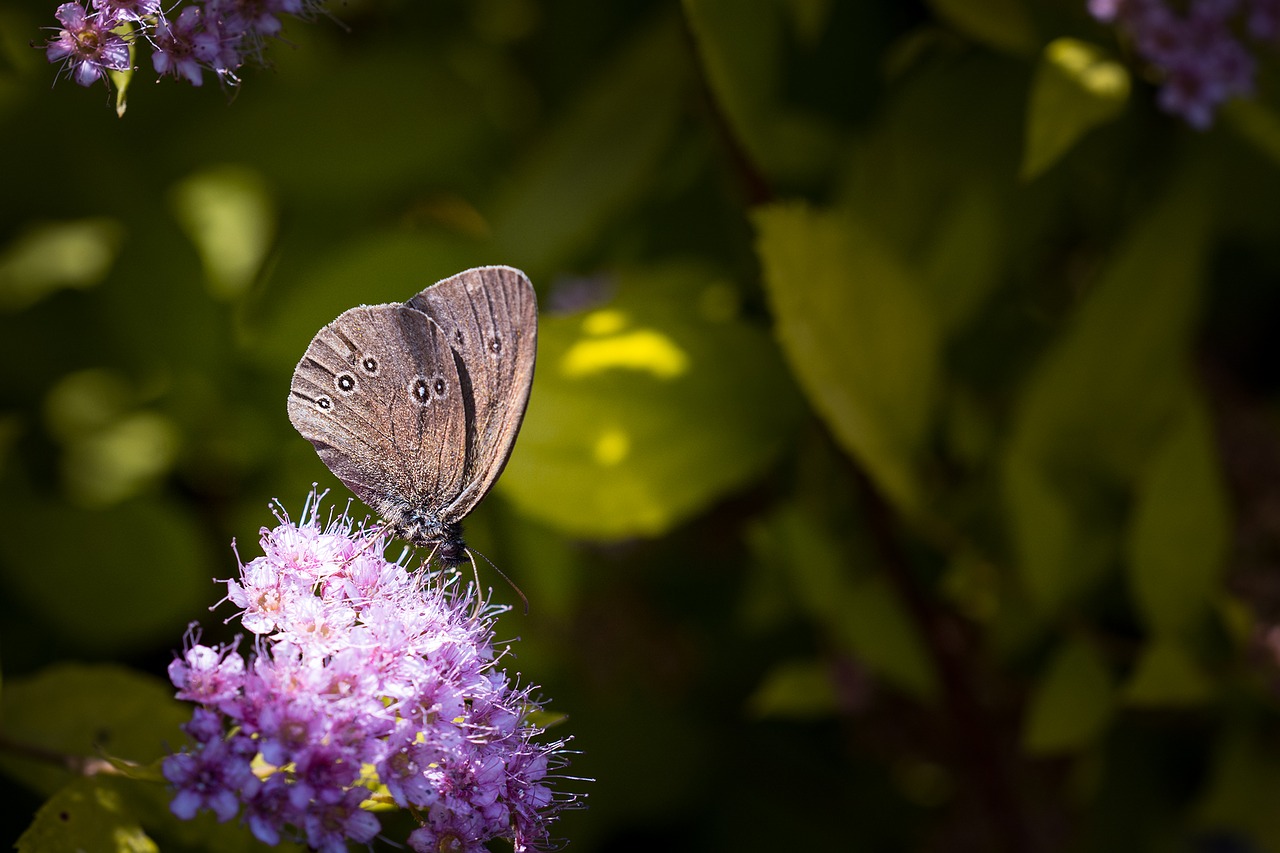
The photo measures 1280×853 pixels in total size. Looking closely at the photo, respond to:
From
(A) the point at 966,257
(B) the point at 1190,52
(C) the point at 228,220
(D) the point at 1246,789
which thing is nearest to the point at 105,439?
(C) the point at 228,220

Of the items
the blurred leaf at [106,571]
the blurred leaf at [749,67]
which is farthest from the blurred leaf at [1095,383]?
the blurred leaf at [106,571]

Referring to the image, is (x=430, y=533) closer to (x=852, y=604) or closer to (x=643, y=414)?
(x=643, y=414)

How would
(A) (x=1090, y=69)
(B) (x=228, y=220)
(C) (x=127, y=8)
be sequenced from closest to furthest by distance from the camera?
1. (C) (x=127, y=8)
2. (A) (x=1090, y=69)
3. (B) (x=228, y=220)

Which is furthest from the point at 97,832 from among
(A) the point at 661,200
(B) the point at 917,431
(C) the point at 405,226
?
(A) the point at 661,200

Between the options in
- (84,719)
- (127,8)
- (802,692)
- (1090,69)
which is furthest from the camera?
(802,692)

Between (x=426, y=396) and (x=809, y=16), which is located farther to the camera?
(x=809, y=16)

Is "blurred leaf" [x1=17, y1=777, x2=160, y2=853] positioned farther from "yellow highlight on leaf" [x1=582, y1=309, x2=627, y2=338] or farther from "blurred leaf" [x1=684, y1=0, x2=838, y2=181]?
"blurred leaf" [x1=684, y1=0, x2=838, y2=181]

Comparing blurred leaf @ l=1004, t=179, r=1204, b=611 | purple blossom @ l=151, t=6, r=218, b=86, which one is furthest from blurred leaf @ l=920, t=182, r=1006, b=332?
purple blossom @ l=151, t=6, r=218, b=86
